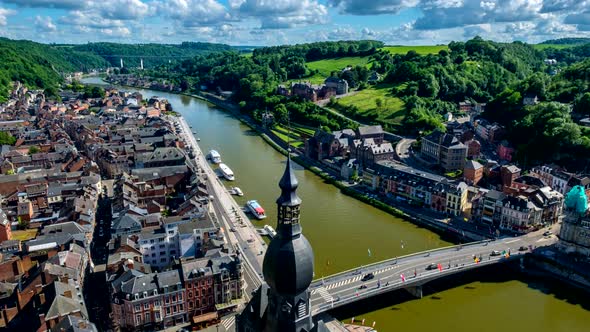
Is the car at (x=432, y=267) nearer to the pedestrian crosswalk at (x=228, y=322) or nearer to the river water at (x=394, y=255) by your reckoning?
the river water at (x=394, y=255)

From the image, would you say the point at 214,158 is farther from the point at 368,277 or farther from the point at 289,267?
the point at 289,267

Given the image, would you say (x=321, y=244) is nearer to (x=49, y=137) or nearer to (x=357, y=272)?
(x=357, y=272)

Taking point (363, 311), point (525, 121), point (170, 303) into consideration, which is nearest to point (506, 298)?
point (363, 311)

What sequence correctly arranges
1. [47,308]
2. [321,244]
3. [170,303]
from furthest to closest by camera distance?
[321,244] → [170,303] → [47,308]

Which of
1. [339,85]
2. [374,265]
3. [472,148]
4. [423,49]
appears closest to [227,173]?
[374,265]

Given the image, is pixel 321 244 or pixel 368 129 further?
pixel 368 129

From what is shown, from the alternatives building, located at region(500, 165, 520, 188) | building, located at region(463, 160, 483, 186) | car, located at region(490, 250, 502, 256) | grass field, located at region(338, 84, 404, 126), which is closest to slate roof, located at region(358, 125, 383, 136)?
grass field, located at region(338, 84, 404, 126)
